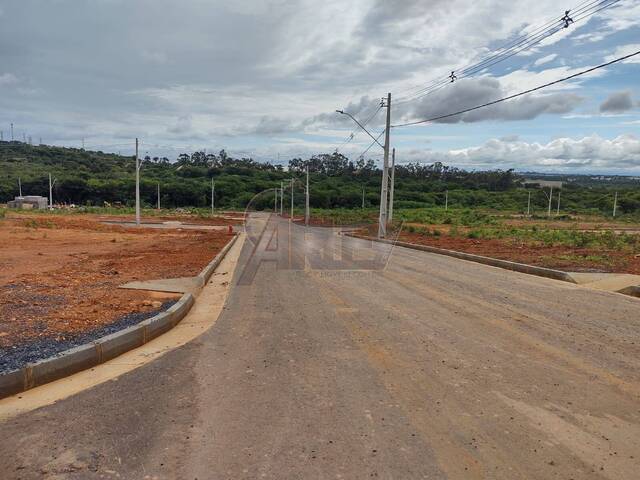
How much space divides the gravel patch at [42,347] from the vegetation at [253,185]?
3102 inches

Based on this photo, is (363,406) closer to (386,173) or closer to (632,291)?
(632,291)

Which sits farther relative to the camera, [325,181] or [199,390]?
[325,181]

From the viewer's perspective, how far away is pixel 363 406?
4613 millimetres

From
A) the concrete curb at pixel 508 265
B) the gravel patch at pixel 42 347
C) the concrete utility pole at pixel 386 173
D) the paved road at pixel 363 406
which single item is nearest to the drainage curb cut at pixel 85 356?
the gravel patch at pixel 42 347

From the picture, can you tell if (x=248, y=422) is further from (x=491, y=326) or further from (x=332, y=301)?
(x=332, y=301)

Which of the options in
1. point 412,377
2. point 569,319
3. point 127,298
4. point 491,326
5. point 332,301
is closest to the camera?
point 412,377

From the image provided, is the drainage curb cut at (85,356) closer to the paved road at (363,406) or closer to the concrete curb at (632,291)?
the paved road at (363,406)

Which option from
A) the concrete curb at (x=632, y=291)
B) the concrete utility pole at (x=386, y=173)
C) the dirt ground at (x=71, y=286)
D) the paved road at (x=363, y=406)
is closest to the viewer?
the paved road at (x=363, y=406)

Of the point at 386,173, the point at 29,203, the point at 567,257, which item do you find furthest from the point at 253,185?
the point at 567,257

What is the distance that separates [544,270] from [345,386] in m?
10.8

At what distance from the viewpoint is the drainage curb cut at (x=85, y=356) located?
4.93 metres

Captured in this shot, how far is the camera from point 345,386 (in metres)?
5.12

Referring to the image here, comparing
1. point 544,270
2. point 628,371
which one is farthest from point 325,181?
point 628,371

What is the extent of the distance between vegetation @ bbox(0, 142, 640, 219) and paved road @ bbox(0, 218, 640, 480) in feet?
257
